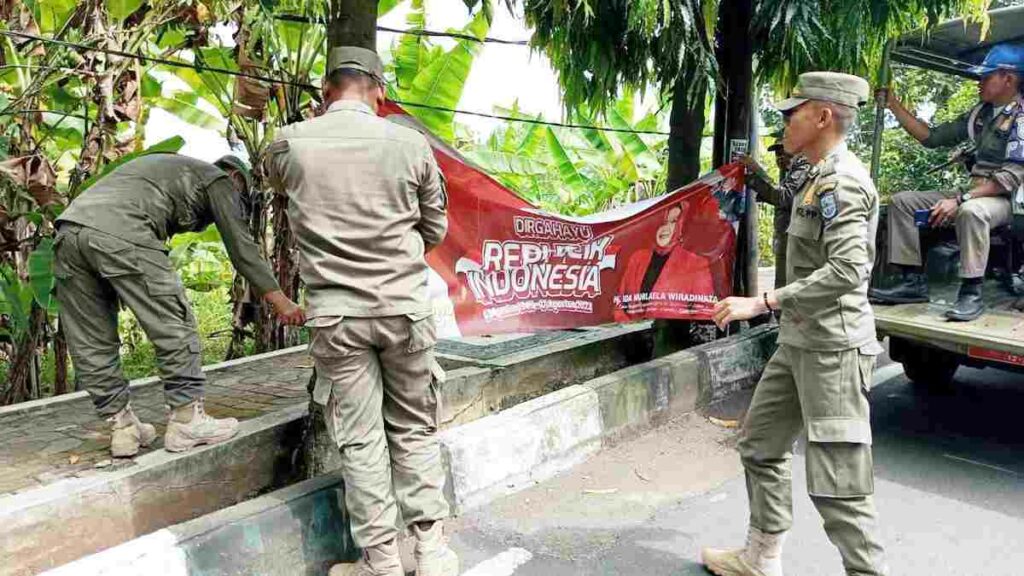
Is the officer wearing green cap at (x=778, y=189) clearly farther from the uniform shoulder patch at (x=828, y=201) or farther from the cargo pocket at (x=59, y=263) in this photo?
the cargo pocket at (x=59, y=263)

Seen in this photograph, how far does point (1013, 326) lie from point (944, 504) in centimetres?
124

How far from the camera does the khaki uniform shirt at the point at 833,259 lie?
8.54ft

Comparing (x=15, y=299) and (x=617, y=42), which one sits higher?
(x=617, y=42)

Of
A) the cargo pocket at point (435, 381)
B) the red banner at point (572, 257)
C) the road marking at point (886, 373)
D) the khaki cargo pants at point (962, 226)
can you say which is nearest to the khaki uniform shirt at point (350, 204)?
the cargo pocket at point (435, 381)

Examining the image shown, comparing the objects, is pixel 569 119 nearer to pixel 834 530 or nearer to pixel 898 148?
pixel 834 530

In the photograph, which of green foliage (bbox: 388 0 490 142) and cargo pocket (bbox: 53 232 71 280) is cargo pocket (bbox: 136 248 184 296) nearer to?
cargo pocket (bbox: 53 232 71 280)

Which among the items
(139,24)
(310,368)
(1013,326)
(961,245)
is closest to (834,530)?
(1013,326)

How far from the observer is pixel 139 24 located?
16.3 feet

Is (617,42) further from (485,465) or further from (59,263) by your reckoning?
(59,263)

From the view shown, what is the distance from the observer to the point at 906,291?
491 centimetres

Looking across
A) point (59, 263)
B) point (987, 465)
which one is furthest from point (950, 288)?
point (59, 263)

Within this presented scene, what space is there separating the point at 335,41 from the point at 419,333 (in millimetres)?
1459

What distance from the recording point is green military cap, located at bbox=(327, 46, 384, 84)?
2.84 m

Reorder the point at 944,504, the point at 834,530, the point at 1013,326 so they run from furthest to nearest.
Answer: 1. the point at 1013,326
2. the point at 944,504
3. the point at 834,530
